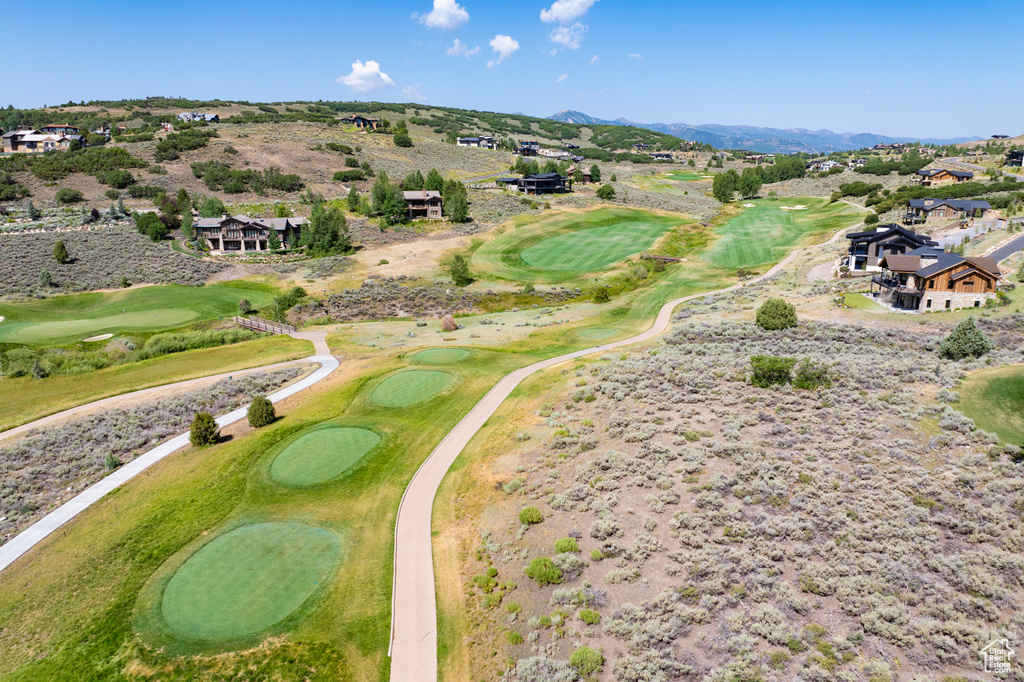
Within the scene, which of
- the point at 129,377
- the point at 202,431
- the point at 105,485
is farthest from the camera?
the point at 129,377

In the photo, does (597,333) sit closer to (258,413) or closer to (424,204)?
(258,413)

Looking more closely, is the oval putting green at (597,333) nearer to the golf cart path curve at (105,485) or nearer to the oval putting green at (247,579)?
the golf cart path curve at (105,485)

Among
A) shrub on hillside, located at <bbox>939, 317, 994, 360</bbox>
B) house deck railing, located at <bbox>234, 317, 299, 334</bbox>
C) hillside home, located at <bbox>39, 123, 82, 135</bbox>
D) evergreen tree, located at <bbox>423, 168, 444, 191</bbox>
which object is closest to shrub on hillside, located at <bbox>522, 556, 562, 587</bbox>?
shrub on hillside, located at <bbox>939, 317, 994, 360</bbox>

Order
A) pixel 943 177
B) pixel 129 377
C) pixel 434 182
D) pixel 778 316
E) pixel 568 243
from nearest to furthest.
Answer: pixel 129 377 → pixel 778 316 → pixel 568 243 → pixel 434 182 → pixel 943 177

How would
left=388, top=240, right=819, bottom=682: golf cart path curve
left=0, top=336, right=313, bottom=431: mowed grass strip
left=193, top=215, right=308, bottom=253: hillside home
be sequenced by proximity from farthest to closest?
left=193, top=215, right=308, bottom=253: hillside home, left=0, top=336, right=313, bottom=431: mowed grass strip, left=388, top=240, right=819, bottom=682: golf cart path curve

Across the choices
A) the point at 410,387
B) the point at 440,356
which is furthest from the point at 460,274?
the point at 410,387

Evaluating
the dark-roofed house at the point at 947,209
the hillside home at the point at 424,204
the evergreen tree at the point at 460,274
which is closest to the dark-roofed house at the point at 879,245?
the dark-roofed house at the point at 947,209

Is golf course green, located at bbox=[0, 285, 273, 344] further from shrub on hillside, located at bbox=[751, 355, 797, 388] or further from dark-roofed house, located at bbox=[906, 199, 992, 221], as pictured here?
dark-roofed house, located at bbox=[906, 199, 992, 221]
